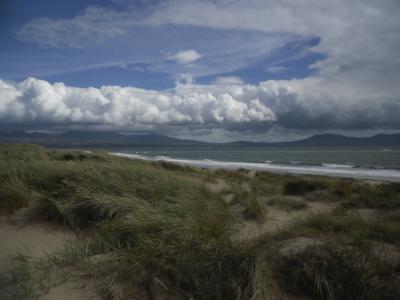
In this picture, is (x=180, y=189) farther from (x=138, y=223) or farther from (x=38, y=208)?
(x=38, y=208)

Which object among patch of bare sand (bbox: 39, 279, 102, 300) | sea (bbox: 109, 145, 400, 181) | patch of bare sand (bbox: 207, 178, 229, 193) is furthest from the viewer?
sea (bbox: 109, 145, 400, 181)

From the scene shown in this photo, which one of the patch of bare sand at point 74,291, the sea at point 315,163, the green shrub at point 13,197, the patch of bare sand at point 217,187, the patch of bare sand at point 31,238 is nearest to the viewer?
the patch of bare sand at point 74,291

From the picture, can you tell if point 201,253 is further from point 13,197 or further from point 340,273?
point 13,197

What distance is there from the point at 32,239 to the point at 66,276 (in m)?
2.01

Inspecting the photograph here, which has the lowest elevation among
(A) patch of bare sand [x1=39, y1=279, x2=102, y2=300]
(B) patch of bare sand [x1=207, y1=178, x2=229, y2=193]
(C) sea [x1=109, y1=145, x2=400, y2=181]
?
(C) sea [x1=109, y1=145, x2=400, y2=181]

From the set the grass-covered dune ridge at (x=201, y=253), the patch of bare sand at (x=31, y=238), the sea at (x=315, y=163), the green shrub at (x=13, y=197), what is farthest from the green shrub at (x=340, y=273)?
the sea at (x=315, y=163)

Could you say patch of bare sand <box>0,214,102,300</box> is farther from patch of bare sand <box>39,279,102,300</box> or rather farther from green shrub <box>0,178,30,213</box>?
green shrub <box>0,178,30,213</box>

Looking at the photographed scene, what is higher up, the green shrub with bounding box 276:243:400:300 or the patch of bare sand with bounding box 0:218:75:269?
the green shrub with bounding box 276:243:400:300

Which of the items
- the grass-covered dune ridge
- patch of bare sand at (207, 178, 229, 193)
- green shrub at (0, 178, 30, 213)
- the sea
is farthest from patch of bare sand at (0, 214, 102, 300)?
the sea

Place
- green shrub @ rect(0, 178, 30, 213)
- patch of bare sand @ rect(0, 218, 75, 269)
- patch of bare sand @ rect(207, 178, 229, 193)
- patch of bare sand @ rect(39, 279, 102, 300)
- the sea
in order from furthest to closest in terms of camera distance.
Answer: the sea
patch of bare sand @ rect(207, 178, 229, 193)
green shrub @ rect(0, 178, 30, 213)
patch of bare sand @ rect(0, 218, 75, 269)
patch of bare sand @ rect(39, 279, 102, 300)

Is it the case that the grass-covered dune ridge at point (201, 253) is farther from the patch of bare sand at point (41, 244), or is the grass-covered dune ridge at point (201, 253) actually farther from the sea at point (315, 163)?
the sea at point (315, 163)

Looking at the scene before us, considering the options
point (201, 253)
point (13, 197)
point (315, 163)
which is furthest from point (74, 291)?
point (315, 163)

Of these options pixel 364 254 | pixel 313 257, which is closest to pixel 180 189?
pixel 313 257

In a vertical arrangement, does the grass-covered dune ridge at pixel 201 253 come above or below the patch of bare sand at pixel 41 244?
above
